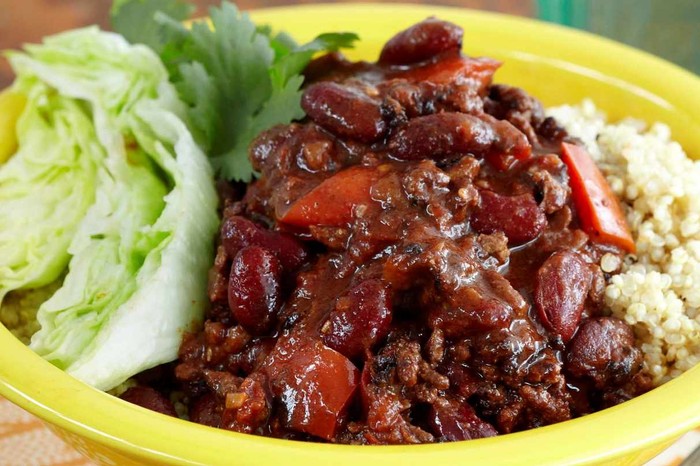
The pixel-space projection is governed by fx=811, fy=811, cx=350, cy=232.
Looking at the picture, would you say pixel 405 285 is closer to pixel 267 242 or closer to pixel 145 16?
pixel 267 242

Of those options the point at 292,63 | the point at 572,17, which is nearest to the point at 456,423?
the point at 292,63

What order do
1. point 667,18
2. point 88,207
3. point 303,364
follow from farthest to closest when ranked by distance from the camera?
point 667,18, point 88,207, point 303,364

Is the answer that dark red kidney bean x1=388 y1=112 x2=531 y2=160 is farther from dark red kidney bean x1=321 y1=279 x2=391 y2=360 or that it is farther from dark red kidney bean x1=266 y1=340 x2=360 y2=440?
dark red kidney bean x1=266 y1=340 x2=360 y2=440

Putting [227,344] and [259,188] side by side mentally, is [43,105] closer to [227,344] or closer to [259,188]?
[259,188]

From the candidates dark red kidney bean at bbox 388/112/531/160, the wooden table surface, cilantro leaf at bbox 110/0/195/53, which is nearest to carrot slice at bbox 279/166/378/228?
dark red kidney bean at bbox 388/112/531/160

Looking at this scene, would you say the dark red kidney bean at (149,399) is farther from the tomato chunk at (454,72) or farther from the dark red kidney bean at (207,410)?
the tomato chunk at (454,72)

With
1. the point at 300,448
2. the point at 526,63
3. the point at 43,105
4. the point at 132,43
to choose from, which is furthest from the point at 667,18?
the point at 300,448
